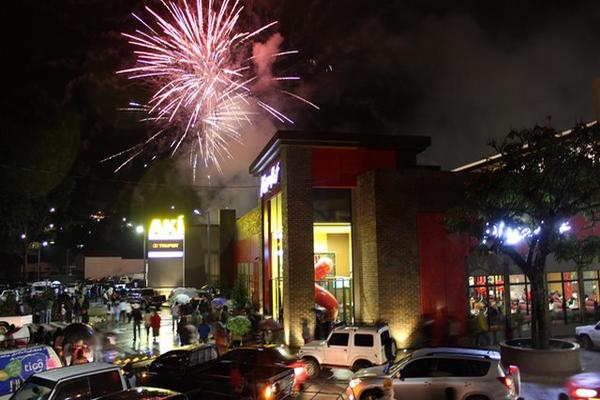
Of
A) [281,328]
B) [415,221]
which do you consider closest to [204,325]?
[281,328]

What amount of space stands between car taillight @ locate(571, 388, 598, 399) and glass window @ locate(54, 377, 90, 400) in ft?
28.8

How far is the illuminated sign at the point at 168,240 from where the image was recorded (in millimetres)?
48375

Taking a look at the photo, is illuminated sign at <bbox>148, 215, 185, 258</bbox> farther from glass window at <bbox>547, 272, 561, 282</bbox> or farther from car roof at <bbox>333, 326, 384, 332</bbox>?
car roof at <bbox>333, 326, 384, 332</bbox>

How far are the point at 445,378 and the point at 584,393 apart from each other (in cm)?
305

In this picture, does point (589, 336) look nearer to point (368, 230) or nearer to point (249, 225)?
point (368, 230)

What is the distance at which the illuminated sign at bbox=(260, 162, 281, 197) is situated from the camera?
85.4 ft

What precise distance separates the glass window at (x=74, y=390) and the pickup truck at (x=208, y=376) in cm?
291

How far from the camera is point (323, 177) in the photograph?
23.9 m

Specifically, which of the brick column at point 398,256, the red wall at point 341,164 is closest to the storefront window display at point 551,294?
the brick column at point 398,256

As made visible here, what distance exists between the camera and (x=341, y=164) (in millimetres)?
24078

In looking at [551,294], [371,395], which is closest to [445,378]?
[371,395]

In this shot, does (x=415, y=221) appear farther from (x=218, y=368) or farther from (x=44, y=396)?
(x=44, y=396)

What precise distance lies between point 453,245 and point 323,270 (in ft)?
20.4

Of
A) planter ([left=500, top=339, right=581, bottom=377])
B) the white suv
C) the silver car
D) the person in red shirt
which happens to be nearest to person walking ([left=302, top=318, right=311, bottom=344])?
the white suv
